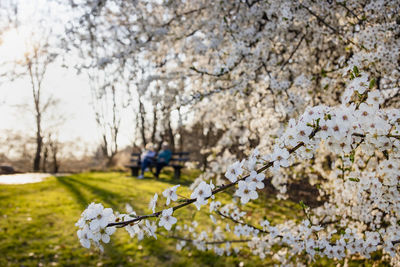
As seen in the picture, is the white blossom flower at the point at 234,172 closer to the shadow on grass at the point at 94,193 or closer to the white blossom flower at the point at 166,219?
the white blossom flower at the point at 166,219

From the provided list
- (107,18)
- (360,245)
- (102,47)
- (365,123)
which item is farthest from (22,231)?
(365,123)

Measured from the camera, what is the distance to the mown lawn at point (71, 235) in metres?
4.10

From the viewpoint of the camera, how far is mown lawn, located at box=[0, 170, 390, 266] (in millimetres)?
4102

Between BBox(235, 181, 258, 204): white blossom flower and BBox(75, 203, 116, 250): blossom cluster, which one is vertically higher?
BBox(235, 181, 258, 204): white blossom flower

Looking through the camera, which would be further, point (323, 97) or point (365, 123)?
point (323, 97)

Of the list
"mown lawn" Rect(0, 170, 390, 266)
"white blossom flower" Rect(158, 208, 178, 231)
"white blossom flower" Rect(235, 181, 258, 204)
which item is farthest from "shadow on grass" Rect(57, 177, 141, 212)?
"white blossom flower" Rect(235, 181, 258, 204)

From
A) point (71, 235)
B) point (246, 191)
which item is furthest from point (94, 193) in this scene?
point (246, 191)

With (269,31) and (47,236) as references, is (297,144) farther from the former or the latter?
(47,236)

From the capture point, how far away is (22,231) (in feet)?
16.5

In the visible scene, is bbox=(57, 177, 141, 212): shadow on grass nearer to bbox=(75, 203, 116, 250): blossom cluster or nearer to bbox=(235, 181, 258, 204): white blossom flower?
bbox=(75, 203, 116, 250): blossom cluster

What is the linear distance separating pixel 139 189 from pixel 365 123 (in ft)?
27.5

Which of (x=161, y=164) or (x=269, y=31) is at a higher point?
(x=269, y=31)

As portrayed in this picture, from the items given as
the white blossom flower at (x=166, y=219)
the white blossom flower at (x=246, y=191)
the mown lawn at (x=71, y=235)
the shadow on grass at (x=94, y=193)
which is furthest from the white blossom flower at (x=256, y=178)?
the shadow on grass at (x=94, y=193)

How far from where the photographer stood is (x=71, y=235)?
5062mm
